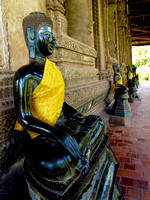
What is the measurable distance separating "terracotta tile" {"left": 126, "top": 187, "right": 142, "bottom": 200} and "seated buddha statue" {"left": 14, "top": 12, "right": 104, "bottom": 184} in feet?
2.53

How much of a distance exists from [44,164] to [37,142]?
0.61 feet

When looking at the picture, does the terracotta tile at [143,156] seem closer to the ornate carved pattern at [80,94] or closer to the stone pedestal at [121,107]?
the ornate carved pattern at [80,94]

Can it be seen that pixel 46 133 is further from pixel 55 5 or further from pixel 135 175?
pixel 55 5

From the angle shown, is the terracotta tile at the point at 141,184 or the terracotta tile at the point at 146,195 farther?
the terracotta tile at the point at 141,184

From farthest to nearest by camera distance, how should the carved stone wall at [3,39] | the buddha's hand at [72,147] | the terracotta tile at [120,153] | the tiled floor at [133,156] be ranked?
1. the terracotta tile at [120,153]
2. the tiled floor at [133,156]
3. the carved stone wall at [3,39]
4. the buddha's hand at [72,147]

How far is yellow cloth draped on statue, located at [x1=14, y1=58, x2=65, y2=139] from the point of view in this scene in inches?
47.2

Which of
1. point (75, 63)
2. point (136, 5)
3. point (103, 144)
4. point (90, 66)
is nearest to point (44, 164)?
point (103, 144)

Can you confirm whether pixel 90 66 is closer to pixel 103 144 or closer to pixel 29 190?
pixel 103 144

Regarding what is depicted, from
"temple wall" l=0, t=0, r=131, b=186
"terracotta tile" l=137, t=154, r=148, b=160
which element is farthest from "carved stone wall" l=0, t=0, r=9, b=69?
"terracotta tile" l=137, t=154, r=148, b=160

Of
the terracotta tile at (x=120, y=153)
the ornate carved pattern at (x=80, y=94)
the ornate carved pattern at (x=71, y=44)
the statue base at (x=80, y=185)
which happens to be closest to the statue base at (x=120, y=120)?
the ornate carved pattern at (x=80, y=94)

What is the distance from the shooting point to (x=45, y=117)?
Answer: 1.27 metres

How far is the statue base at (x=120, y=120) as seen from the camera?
13.4 ft

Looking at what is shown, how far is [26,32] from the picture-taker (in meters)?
1.29

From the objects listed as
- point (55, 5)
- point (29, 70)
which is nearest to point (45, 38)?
point (29, 70)
